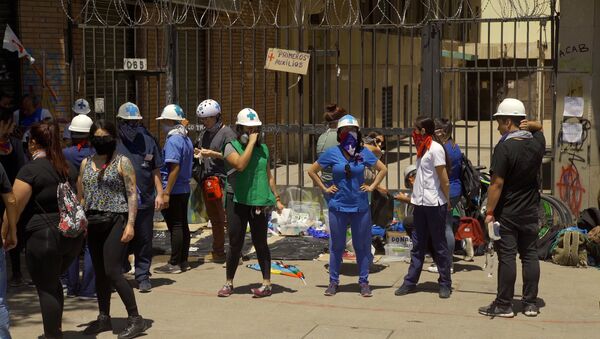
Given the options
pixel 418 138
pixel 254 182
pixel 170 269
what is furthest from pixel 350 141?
pixel 170 269

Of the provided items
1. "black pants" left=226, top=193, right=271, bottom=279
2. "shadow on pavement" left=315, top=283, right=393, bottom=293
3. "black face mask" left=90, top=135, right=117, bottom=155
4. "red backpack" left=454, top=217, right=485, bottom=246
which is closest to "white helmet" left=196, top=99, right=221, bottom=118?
"black pants" left=226, top=193, right=271, bottom=279

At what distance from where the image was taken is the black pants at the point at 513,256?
7430 millimetres

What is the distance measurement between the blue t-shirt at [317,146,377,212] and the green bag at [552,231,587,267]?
252 centimetres

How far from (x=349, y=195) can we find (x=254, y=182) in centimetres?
85

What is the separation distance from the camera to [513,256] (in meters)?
7.45

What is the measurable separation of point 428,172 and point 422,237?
591mm

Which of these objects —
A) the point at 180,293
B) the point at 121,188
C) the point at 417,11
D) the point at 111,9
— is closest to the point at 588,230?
the point at 180,293

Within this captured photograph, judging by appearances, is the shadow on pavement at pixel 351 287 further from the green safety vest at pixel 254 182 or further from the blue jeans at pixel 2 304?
the blue jeans at pixel 2 304

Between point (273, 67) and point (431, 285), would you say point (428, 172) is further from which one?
point (273, 67)

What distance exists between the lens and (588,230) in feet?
32.3

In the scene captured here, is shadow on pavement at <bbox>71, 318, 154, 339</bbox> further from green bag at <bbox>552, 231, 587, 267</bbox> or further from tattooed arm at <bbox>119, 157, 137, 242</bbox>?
green bag at <bbox>552, 231, 587, 267</bbox>

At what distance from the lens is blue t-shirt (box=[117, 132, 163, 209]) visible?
8.41 meters

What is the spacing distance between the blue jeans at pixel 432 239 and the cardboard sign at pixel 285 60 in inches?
152

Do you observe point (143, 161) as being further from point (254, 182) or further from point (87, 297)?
point (87, 297)
